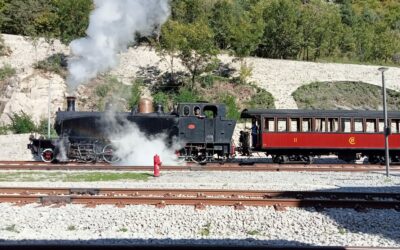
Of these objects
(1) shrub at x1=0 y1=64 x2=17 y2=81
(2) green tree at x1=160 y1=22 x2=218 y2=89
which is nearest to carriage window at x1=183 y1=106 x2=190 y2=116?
(2) green tree at x1=160 y1=22 x2=218 y2=89

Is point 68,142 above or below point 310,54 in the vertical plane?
below

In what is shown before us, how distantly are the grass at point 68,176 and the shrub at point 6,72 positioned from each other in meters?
20.8

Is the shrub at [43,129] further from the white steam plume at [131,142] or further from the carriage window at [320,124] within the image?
the carriage window at [320,124]

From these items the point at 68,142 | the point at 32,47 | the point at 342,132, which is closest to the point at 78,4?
the point at 32,47

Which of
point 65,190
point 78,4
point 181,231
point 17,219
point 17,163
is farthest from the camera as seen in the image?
point 78,4

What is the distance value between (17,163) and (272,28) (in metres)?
31.8

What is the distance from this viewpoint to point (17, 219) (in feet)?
30.1

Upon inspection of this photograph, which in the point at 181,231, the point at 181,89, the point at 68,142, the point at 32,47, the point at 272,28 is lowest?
the point at 181,231

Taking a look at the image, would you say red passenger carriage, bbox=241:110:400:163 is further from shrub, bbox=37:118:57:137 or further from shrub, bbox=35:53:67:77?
shrub, bbox=35:53:67:77

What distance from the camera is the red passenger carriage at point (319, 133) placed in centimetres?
2119

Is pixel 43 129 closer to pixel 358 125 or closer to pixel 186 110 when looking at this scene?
pixel 186 110

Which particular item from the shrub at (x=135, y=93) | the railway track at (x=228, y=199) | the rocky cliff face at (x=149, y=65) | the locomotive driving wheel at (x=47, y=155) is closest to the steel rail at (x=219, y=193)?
the railway track at (x=228, y=199)

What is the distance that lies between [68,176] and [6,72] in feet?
76.3

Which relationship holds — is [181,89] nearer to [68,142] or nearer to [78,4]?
[78,4]
